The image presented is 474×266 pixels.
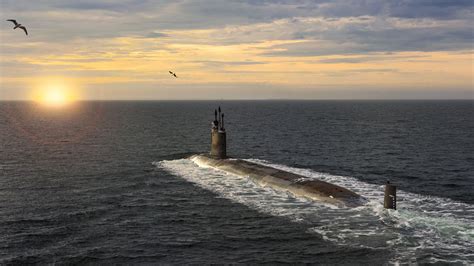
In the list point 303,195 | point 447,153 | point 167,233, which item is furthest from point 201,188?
point 447,153

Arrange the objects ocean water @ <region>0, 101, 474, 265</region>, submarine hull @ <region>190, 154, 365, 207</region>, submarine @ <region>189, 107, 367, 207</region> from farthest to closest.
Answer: submarine @ <region>189, 107, 367, 207</region> → submarine hull @ <region>190, 154, 365, 207</region> → ocean water @ <region>0, 101, 474, 265</region>

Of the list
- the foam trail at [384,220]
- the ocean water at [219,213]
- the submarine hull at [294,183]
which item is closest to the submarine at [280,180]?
the submarine hull at [294,183]

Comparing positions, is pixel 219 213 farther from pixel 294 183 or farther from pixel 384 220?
pixel 384 220

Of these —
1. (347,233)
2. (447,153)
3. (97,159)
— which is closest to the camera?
(347,233)

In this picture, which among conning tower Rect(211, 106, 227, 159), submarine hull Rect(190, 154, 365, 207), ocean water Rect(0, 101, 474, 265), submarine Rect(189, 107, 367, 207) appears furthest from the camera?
conning tower Rect(211, 106, 227, 159)

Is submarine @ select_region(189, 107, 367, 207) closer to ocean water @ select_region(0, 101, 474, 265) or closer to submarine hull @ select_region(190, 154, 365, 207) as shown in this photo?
submarine hull @ select_region(190, 154, 365, 207)

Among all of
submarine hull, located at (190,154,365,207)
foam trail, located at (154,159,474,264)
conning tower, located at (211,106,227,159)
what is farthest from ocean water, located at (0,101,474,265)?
conning tower, located at (211,106,227,159)

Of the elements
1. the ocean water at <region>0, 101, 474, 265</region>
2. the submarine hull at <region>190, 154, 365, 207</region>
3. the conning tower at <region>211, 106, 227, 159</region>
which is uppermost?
the conning tower at <region>211, 106, 227, 159</region>

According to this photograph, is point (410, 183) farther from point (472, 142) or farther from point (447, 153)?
point (472, 142)
